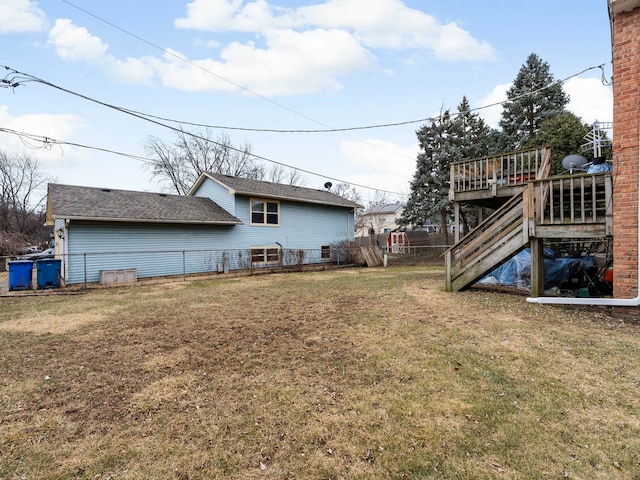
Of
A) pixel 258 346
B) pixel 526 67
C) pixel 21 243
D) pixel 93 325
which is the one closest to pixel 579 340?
pixel 258 346

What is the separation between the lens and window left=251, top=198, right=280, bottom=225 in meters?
16.0

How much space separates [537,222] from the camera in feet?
21.9

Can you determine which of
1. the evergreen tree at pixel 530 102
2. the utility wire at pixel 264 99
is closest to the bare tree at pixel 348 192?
the evergreen tree at pixel 530 102

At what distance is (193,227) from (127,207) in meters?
2.62

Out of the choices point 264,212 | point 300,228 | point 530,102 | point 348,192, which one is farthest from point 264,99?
point 348,192

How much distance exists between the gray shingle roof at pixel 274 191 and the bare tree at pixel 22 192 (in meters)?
27.7

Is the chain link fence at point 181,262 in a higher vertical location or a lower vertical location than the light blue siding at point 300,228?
lower

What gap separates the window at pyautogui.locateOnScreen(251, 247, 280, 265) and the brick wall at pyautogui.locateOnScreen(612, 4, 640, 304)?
511 inches

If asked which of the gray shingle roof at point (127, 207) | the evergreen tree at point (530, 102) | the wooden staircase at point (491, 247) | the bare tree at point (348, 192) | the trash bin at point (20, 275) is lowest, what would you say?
the trash bin at point (20, 275)

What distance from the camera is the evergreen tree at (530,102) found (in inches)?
867

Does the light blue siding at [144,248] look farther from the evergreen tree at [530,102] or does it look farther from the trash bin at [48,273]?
the evergreen tree at [530,102]

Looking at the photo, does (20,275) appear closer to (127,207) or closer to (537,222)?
(127,207)

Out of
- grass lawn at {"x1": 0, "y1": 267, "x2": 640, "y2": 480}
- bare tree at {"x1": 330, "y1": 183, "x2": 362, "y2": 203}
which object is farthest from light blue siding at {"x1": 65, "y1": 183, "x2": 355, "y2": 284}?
bare tree at {"x1": 330, "y1": 183, "x2": 362, "y2": 203}

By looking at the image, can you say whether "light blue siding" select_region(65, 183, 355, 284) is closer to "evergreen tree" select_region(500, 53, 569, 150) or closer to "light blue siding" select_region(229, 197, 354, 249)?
"light blue siding" select_region(229, 197, 354, 249)
